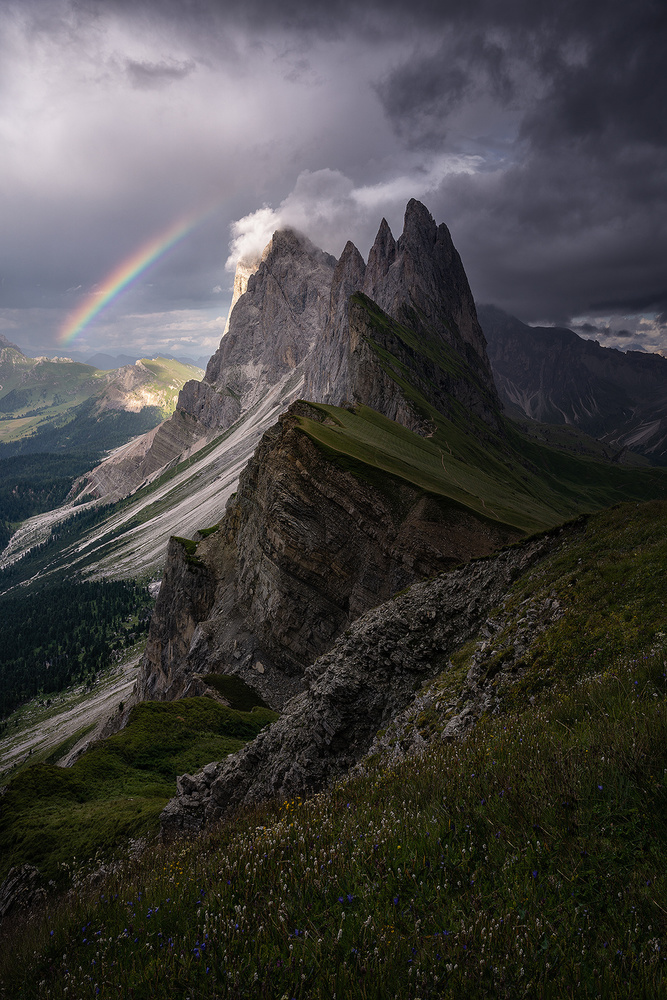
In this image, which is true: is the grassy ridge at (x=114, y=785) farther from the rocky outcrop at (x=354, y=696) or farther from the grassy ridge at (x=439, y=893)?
the grassy ridge at (x=439, y=893)

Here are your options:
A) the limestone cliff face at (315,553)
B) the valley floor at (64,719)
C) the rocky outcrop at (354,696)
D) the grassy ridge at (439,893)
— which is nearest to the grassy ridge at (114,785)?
the rocky outcrop at (354,696)

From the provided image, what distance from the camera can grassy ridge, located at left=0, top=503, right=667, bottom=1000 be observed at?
388cm

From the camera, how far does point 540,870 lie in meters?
4.79

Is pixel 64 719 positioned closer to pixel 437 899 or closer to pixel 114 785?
pixel 114 785

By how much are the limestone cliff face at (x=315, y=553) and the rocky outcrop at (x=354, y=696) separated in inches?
986

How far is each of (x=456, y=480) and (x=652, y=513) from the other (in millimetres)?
59515

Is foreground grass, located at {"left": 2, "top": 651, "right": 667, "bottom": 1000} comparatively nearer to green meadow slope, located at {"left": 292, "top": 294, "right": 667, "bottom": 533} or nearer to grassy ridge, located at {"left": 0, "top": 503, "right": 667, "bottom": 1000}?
grassy ridge, located at {"left": 0, "top": 503, "right": 667, "bottom": 1000}

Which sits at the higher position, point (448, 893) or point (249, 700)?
point (448, 893)

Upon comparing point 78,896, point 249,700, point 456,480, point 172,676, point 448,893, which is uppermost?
point 448,893

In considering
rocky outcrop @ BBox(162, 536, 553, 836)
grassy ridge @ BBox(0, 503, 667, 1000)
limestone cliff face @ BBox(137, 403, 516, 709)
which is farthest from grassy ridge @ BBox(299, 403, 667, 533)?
grassy ridge @ BBox(0, 503, 667, 1000)

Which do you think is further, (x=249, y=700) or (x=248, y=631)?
(x=248, y=631)

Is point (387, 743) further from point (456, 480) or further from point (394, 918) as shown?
point (456, 480)

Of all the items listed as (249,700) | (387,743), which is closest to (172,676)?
(249,700)

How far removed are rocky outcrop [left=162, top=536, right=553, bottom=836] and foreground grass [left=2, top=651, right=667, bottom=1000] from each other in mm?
10443
